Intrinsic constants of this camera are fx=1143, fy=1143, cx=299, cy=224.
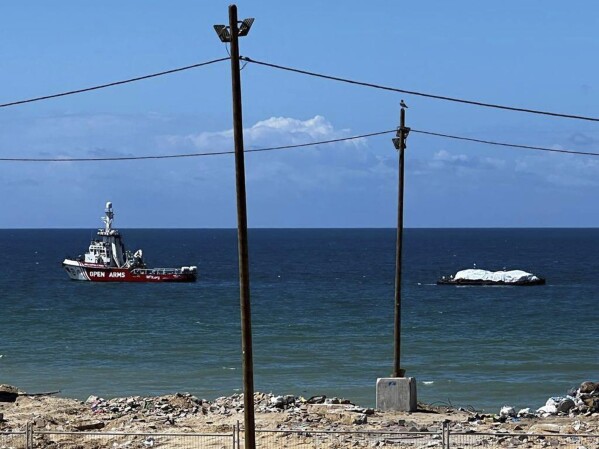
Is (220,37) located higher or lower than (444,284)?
higher

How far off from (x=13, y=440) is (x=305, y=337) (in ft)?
122

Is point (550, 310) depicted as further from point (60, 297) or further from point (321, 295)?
point (60, 297)

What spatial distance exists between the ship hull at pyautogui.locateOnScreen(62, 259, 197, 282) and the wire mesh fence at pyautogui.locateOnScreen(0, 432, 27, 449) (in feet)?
280

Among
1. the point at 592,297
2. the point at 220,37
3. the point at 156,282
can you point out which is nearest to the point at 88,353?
the point at 220,37

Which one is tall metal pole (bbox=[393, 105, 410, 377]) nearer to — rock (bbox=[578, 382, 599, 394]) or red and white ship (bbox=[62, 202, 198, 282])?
rock (bbox=[578, 382, 599, 394])

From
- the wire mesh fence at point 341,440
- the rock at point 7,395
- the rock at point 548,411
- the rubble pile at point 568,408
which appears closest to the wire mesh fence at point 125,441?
the wire mesh fence at point 341,440

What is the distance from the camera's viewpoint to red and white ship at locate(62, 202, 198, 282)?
10938 cm

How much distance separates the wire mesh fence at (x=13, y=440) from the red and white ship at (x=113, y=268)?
269 ft

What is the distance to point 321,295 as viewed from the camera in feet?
313

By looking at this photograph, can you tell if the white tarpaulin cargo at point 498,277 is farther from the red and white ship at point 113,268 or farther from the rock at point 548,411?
the rock at point 548,411

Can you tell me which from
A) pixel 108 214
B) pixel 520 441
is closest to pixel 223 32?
pixel 520 441

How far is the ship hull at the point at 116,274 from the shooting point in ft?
359

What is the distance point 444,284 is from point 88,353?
60.4m

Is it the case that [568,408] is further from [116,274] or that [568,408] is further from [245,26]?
[116,274]
